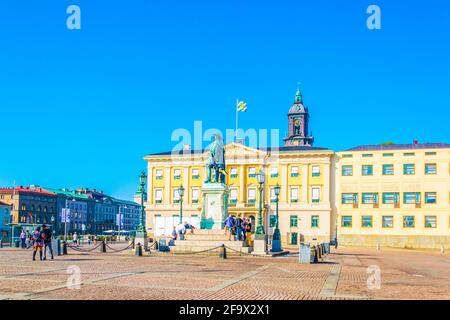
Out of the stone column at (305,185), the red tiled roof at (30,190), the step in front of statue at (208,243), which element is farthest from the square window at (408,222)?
the red tiled roof at (30,190)

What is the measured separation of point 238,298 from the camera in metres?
13.3

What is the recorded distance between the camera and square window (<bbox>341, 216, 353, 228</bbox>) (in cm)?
7988

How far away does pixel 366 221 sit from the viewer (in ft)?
257

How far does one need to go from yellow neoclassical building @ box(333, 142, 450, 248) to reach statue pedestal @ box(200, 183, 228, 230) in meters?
42.9

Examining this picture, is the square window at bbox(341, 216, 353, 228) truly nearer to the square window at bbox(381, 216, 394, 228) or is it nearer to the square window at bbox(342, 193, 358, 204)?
the square window at bbox(342, 193, 358, 204)

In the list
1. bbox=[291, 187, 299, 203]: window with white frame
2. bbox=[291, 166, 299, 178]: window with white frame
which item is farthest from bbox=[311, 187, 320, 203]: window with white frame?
bbox=[291, 166, 299, 178]: window with white frame

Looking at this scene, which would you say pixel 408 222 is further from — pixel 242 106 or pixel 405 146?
pixel 242 106

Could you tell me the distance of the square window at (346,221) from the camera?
79875 millimetres

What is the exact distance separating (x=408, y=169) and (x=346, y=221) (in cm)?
1115

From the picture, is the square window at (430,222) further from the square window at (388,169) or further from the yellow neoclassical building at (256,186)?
the yellow neoclassical building at (256,186)
